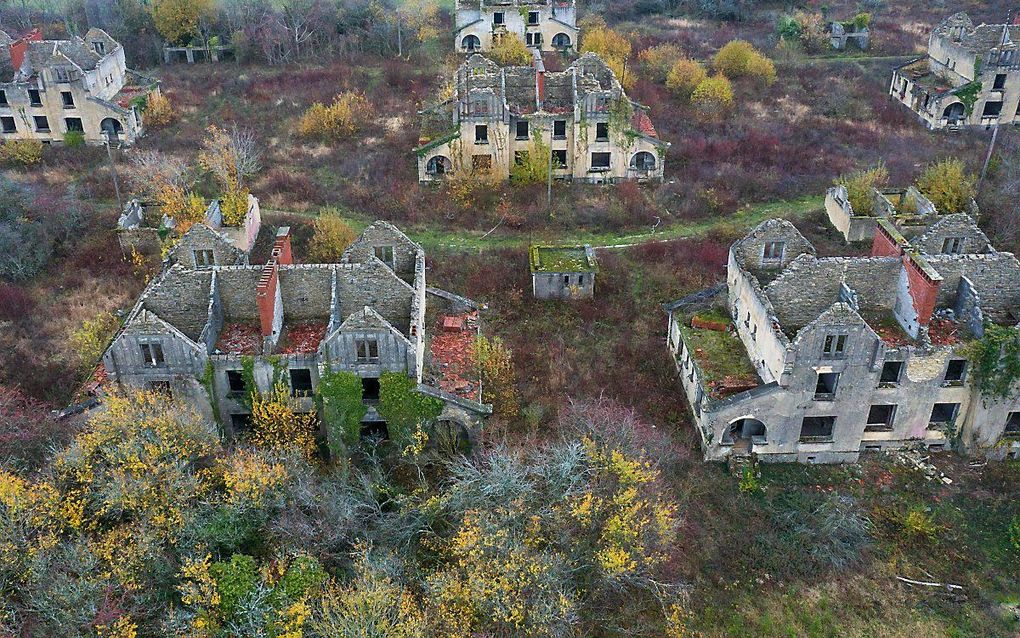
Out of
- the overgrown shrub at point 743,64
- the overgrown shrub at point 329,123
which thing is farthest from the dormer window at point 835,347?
the overgrown shrub at point 743,64

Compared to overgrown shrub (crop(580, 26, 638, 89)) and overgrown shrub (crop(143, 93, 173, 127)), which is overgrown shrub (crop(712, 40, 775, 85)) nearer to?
overgrown shrub (crop(580, 26, 638, 89))

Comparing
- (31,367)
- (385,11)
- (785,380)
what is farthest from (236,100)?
(785,380)

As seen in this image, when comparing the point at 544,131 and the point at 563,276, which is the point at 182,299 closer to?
the point at 563,276

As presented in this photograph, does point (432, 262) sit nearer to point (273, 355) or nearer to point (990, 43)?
point (273, 355)

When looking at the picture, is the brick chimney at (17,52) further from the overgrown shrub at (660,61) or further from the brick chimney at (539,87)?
the overgrown shrub at (660,61)

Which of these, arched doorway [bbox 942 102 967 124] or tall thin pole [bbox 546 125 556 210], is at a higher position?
arched doorway [bbox 942 102 967 124]

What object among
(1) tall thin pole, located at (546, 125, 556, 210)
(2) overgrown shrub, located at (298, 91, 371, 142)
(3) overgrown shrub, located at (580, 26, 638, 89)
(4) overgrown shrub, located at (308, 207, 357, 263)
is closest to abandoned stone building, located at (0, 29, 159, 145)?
(2) overgrown shrub, located at (298, 91, 371, 142)
